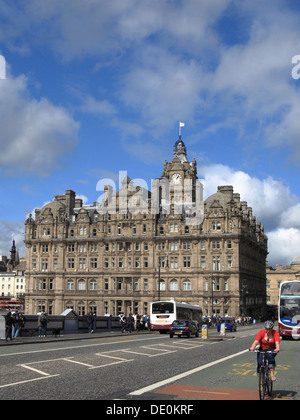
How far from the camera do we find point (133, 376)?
53.7 feet

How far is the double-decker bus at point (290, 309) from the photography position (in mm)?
36906

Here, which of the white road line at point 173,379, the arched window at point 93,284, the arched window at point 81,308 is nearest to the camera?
the white road line at point 173,379

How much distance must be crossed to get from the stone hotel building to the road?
211 ft

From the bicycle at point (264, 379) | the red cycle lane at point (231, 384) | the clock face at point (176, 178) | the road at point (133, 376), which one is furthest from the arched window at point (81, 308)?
the bicycle at point (264, 379)

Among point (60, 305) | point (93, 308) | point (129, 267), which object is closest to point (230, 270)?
point (129, 267)

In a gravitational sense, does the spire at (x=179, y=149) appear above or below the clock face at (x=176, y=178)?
above

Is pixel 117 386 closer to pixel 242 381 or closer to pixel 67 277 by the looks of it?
pixel 242 381

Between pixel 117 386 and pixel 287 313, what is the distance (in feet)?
82.7

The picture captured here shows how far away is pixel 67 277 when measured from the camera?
97938mm

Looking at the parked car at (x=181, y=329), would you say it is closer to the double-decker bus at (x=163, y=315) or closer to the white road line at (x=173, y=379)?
the double-decker bus at (x=163, y=315)

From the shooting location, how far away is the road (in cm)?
1307

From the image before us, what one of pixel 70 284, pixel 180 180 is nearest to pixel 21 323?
pixel 70 284

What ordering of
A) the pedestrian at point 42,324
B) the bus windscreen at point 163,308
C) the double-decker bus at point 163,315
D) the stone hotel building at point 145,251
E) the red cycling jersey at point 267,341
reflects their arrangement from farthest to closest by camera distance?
the stone hotel building at point 145,251 < the bus windscreen at point 163,308 < the double-decker bus at point 163,315 < the pedestrian at point 42,324 < the red cycling jersey at point 267,341

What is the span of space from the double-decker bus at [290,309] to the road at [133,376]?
12.9m
